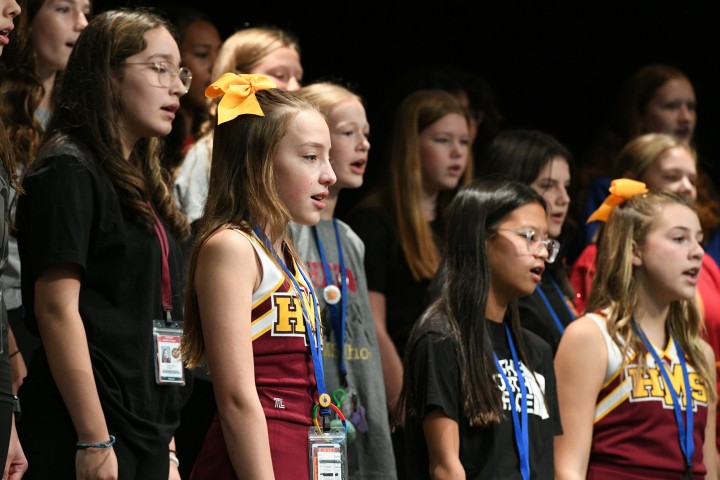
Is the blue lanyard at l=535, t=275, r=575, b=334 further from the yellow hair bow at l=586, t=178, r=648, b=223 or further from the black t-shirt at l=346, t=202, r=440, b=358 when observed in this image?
the black t-shirt at l=346, t=202, r=440, b=358

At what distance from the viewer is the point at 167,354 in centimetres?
320

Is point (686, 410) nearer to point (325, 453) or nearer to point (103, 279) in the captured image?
point (325, 453)

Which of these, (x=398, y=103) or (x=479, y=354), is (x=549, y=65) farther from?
(x=479, y=354)

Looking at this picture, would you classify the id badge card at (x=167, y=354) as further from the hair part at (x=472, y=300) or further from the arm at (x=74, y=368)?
the hair part at (x=472, y=300)

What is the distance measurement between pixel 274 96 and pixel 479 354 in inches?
41.4

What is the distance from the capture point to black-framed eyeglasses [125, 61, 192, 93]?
342 cm

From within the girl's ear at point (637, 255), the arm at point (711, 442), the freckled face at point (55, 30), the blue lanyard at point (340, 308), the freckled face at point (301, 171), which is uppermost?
the freckled face at point (55, 30)

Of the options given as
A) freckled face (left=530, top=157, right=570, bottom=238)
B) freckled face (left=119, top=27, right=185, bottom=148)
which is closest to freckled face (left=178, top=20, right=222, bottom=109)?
freckled face (left=530, top=157, right=570, bottom=238)

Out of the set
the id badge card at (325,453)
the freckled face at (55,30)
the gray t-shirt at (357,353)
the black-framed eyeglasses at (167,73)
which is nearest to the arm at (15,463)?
the id badge card at (325,453)

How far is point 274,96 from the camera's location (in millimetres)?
3016

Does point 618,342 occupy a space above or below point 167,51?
below

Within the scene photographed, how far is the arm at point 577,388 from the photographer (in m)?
3.95

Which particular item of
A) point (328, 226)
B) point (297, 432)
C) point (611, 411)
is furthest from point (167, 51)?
point (611, 411)

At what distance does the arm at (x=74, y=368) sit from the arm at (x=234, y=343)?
1.26ft
